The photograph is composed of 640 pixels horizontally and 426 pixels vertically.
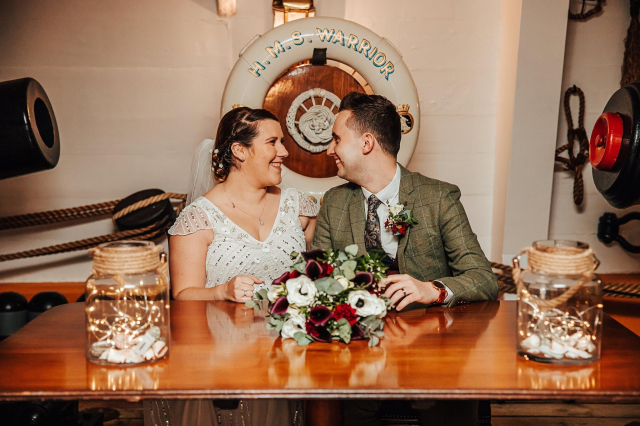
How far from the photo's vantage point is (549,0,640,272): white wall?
325cm

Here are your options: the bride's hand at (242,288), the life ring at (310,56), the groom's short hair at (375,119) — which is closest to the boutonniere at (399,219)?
the groom's short hair at (375,119)

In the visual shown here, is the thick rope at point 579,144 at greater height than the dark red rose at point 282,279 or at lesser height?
greater

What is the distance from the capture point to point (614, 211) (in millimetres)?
3389

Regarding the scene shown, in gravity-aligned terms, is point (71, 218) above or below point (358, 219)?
below

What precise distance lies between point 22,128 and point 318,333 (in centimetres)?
120

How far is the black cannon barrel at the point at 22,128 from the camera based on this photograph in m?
1.85

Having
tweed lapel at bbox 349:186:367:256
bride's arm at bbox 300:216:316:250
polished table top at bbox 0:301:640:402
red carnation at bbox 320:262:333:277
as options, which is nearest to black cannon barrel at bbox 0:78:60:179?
polished table top at bbox 0:301:640:402

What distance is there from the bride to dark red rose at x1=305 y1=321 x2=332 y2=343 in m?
0.54

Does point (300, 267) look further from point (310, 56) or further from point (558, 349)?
point (310, 56)

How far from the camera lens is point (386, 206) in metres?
2.00

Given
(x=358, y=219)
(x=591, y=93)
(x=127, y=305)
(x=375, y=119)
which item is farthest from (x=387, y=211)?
(x=591, y=93)

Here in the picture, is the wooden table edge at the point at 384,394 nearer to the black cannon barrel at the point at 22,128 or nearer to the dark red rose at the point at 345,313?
the dark red rose at the point at 345,313

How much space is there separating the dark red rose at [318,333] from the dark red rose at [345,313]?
2.2 inches

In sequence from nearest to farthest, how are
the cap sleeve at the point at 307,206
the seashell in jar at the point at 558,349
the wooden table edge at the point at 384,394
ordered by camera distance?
the wooden table edge at the point at 384,394
the seashell in jar at the point at 558,349
the cap sleeve at the point at 307,206
